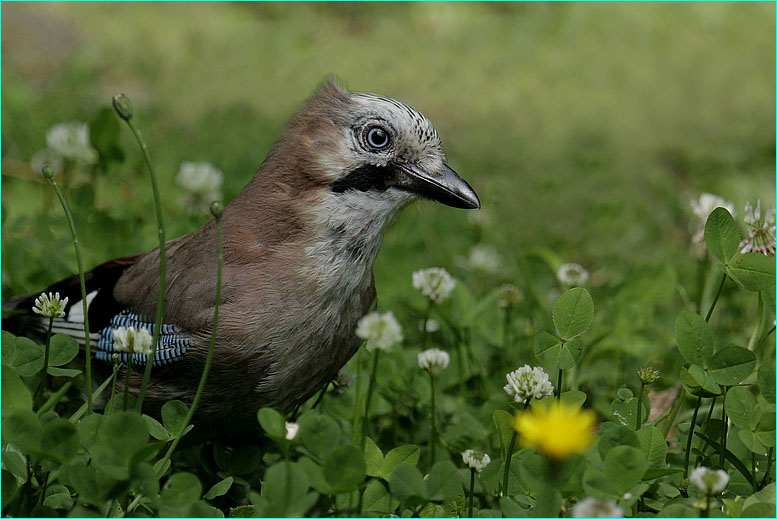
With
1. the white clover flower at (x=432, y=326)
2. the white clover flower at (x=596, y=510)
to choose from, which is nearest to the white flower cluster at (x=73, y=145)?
the white clover flower at (x=432, y=326)

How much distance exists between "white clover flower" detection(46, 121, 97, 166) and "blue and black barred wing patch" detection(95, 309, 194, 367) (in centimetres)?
134

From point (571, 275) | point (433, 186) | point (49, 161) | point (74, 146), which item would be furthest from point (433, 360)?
point (49, 161)

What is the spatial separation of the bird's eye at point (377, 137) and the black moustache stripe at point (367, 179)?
0.06 metres

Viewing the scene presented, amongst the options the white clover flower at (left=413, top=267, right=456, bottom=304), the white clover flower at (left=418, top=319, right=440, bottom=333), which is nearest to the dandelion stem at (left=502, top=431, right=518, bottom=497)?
the white clover flower at (left=413, top=267, right=456, bottom=304)

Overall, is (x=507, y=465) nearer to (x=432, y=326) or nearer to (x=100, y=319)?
(x=100, y=319)

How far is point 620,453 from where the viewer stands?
5.44ft

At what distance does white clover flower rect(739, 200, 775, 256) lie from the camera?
2.20m

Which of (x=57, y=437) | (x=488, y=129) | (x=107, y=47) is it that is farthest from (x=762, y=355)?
(x=107, y=47)

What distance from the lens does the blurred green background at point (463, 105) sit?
3986mm

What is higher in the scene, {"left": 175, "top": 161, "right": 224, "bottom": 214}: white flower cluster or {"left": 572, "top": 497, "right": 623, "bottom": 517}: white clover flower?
{"left": 175, "top": 161, "right": 224, "bottom": 214}: white flower cluster

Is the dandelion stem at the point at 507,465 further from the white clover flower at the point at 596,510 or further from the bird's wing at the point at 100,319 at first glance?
the bird's wing at the point at 100,319

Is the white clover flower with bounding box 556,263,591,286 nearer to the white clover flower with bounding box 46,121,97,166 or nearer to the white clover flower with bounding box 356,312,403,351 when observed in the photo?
the white clover flower with bounding box 356,312,403,351

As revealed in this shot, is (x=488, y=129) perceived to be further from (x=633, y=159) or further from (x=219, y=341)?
(x=219, y=341)

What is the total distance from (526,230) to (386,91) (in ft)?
5.73
